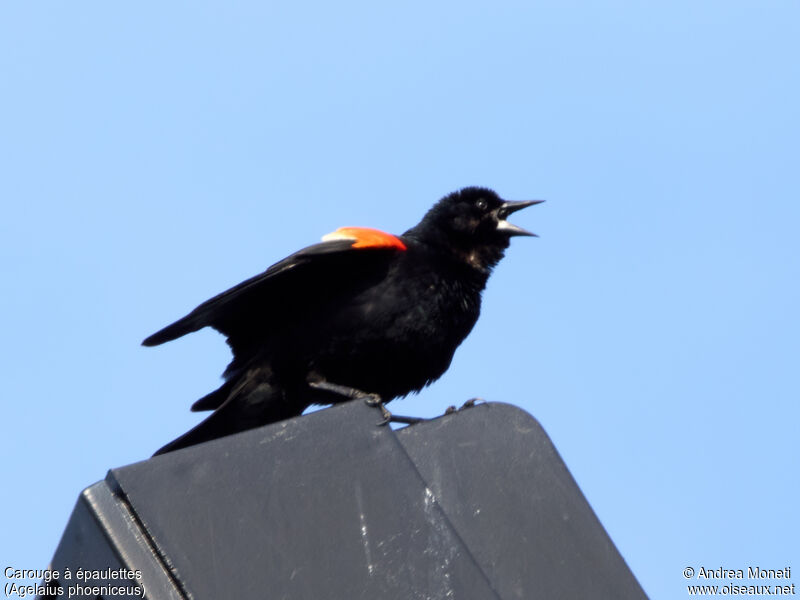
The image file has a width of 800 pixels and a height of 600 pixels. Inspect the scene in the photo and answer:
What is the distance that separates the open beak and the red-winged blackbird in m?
0.63

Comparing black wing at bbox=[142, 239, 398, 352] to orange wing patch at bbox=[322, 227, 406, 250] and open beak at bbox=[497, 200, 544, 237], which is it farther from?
open beak at bbox=[497, 200, 544, 237]

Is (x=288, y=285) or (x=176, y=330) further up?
(x=288, y=285)

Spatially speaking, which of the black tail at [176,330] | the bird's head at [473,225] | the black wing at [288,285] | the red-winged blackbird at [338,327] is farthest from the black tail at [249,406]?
the bird's head at [473,225]

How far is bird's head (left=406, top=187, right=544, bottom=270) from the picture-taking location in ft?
20.6

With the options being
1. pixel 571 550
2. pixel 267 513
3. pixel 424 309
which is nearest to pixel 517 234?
pixel 424 309

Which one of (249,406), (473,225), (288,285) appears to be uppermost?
(473,225)

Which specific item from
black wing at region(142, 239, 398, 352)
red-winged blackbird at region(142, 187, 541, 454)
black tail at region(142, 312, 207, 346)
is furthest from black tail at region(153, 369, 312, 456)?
black tail at region(142, 312, 207, 346)

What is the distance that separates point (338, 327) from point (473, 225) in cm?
123

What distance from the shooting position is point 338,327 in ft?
18.4

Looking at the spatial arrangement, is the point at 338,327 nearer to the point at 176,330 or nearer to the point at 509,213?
the point at 176,330

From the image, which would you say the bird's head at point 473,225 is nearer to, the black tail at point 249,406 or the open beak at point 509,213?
the open beak at point 509,213

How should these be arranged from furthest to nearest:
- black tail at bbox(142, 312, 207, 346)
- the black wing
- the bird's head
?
the bird's head < the black wing < black tail at bbox(142, 312, 207, 346)

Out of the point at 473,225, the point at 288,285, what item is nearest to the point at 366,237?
the point at 288,285

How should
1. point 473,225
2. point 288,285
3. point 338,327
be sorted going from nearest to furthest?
1. point 338,327
2. point 288,285
3. point 473,225
